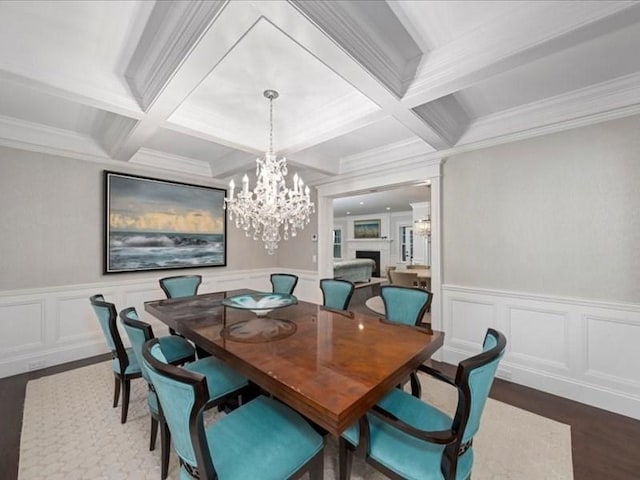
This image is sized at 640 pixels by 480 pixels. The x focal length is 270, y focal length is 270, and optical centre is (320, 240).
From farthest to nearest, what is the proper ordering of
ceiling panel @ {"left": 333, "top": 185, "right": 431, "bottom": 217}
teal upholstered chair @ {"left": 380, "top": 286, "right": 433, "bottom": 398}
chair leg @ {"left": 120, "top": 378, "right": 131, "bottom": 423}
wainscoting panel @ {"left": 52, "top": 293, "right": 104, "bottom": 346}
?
ceiling panel @ {"left": 333, "top": 185, "right": 431, "bottom": 217} → wainscoting panel @ {"left": 52, "top": 293, "right": 104, "bottom": 346} → teal upholstered chair @ {"left": 380, "top": 286, "right": 433, "bottom": 398} → chair leg @ {"left": 120, "top": 378, "right": 131, "bottom": 423}

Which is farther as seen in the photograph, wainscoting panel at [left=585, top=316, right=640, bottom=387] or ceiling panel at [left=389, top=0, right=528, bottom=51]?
wainscoting panel at [left=585, top=316, right=640, bottom=387]

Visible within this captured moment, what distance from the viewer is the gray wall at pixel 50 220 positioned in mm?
2889

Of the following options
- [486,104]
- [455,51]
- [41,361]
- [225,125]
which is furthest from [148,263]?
[486,104]

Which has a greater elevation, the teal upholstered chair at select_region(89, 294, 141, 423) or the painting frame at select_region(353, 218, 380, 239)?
the painting frame at select_region(353, 218, 380, 239)

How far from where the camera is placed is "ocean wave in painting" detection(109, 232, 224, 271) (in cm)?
358

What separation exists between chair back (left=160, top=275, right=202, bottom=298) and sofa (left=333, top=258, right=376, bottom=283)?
4439mm

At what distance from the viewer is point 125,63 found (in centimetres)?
193

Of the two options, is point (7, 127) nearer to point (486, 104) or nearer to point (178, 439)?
point (178, 439)

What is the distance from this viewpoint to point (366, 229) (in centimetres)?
1153

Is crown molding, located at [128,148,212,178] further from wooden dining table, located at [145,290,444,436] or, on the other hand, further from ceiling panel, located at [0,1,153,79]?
wooden dining table, located at [145,290,444,436]

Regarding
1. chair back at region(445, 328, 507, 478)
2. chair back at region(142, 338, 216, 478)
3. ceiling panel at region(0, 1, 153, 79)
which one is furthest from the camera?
ceiling panel at region(0, 1, 153, 79)

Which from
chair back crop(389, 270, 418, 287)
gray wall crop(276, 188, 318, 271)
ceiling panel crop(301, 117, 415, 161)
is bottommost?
chair back crop(389, 270, 418, 287)

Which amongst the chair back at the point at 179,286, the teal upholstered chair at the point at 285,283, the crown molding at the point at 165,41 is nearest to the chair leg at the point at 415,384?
the teal upholstered chair at the point at 285,283

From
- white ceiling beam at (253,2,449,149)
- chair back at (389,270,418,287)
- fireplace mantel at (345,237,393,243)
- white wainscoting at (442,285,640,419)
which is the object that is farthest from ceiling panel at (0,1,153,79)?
fireplace mantel at (345,237,393,243)
